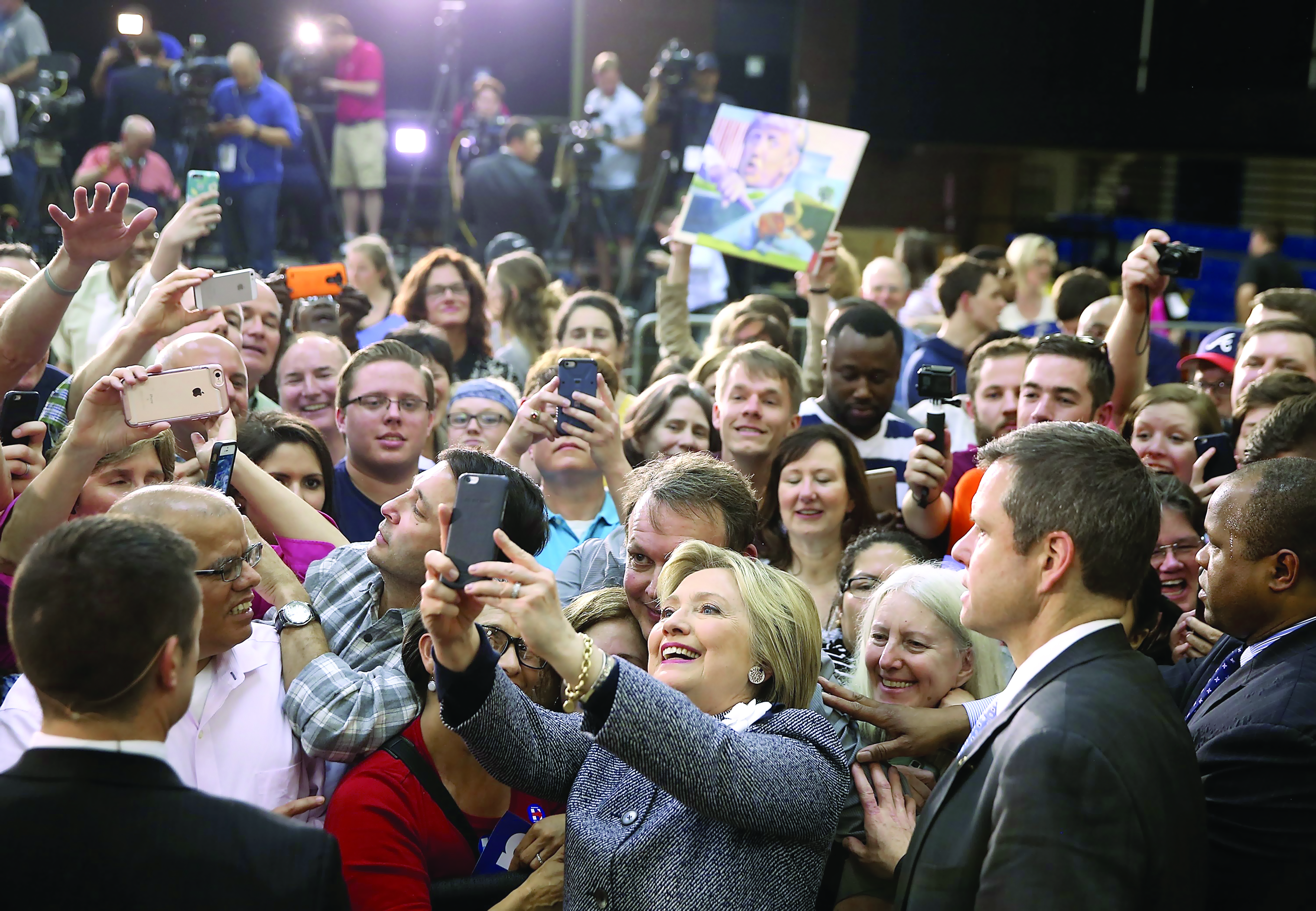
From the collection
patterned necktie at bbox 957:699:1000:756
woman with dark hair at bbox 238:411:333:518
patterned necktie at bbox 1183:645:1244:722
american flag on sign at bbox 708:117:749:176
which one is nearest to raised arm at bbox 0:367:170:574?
woman with dark hair at bbox 238:411:333:518

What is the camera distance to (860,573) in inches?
118

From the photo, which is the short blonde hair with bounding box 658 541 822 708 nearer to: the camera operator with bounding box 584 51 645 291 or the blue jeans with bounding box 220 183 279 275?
the blue jeans with bounding box 220 183 279 275

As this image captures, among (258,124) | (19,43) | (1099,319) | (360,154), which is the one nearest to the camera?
(1099,319)

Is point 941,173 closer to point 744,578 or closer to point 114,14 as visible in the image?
point 114,14

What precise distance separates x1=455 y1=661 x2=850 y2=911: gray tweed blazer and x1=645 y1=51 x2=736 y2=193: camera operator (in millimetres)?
7140

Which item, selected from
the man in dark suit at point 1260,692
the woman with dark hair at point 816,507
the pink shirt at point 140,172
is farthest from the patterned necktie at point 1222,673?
the pink shirt at point 140,172

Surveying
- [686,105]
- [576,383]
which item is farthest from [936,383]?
[686,105]

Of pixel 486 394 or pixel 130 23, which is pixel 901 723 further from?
pixel 130 23

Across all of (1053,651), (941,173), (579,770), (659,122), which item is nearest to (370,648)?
(579,770)

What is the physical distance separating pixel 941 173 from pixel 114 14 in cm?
849

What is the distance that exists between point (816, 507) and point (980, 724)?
50.1 inches

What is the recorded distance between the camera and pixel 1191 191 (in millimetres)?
13945

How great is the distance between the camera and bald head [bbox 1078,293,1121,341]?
5109 mm

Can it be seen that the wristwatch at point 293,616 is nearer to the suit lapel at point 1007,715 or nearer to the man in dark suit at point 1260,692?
the suit lapel at point 1007,715
